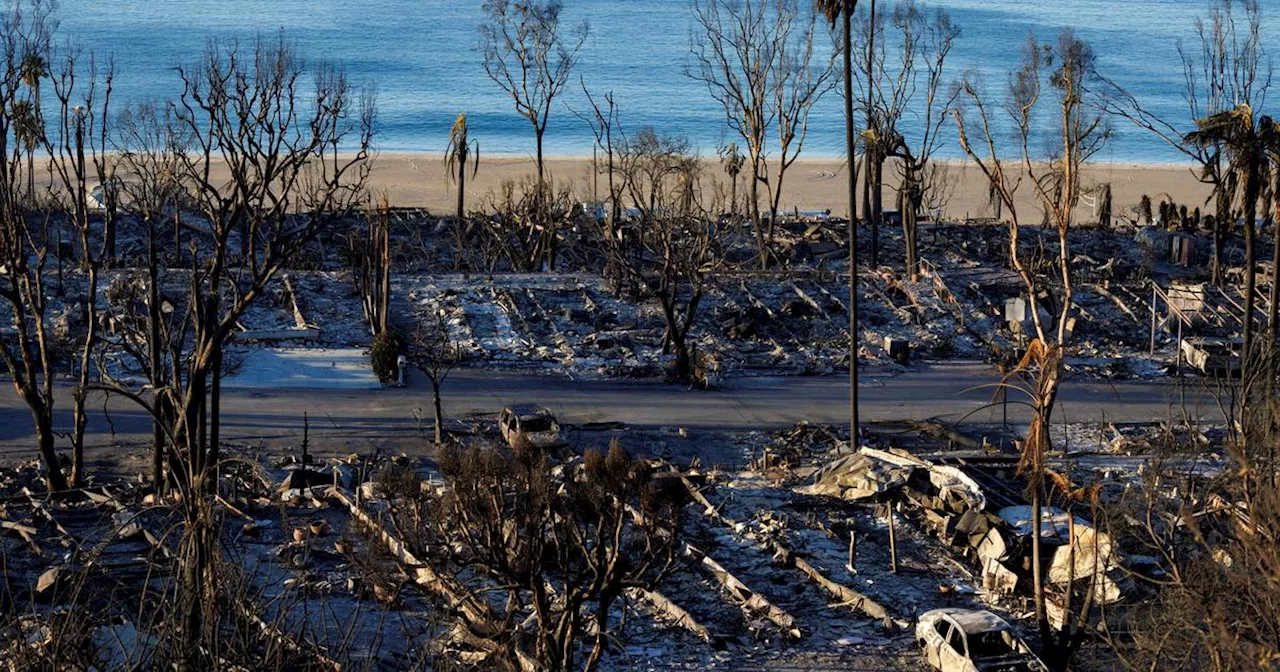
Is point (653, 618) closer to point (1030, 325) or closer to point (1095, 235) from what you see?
point (1030, 325)

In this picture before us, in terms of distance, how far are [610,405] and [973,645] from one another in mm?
13852

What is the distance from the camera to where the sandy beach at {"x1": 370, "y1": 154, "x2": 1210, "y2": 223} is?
61.5 m

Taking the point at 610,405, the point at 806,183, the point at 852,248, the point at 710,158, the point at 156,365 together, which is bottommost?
the point at 610,405

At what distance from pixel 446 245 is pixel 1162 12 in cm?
12506

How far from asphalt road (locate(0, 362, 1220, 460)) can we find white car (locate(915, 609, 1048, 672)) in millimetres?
9938

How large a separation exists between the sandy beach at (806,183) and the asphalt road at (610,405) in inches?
1010

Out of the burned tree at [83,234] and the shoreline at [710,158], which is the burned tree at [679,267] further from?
the shoreline at [710,158]

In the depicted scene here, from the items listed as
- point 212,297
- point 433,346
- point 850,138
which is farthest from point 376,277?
point 850,138

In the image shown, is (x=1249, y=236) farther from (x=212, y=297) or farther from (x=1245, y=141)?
(x=212, y=297)

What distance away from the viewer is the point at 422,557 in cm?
1497

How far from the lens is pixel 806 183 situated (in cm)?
6950

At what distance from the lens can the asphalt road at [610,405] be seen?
2795 centimetres

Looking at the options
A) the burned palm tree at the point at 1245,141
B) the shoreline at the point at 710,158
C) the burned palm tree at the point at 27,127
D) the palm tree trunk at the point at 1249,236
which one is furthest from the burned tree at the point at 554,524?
the shoreline at the point at 710,158

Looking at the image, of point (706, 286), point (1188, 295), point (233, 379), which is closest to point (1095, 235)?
point (1188, 295)
